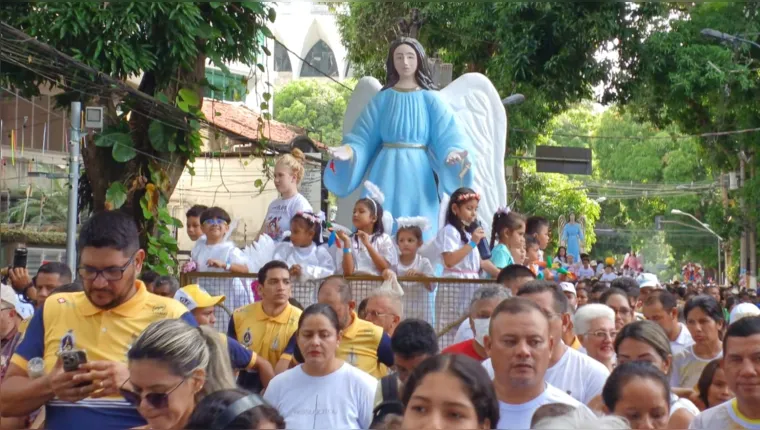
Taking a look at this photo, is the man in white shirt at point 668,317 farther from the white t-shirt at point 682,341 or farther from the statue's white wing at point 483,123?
the statue's white wing at point 483,123

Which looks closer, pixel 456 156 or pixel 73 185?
pixel 456 156

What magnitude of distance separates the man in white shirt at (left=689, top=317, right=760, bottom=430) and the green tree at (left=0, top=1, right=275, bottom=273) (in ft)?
25.8

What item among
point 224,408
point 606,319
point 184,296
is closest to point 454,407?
Answer: point 224,408

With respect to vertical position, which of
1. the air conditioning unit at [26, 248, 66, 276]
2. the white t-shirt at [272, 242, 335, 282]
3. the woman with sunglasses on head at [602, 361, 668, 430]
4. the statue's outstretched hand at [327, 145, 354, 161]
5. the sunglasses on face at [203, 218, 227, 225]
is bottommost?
the woman with sunglasses on head at [602, 361, 668, 430]

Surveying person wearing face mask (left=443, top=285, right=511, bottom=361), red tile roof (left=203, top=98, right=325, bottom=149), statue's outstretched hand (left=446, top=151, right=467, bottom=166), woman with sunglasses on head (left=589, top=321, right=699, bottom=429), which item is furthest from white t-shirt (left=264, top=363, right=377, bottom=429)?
red tile roof (left=203, top=98, right=325, bottom=149)

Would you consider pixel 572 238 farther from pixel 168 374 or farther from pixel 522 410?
pixel 168 374

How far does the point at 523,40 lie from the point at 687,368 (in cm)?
1083

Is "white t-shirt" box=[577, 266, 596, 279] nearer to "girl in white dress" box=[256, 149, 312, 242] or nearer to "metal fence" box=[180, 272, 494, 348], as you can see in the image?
"girl in white dress" box=[256, 149, 312, 242]

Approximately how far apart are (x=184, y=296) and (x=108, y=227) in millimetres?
2455

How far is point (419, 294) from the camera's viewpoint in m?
8.95

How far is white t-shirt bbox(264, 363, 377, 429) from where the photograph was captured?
5.43 meters

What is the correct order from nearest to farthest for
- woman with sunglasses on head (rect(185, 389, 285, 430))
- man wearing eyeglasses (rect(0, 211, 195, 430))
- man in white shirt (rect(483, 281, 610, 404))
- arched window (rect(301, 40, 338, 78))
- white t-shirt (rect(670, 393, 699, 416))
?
woman with sunglasses on head (rect(185, 389, 285, 430)) → man wearing eyeglasses (rect(0, 211, 195, 430)) → white t-shirt (rect(670, 393, 699, 416)) → man in white shirt (rect(483, 281, 610, 404)) → arched window (rect(301, 40, 338, 78))

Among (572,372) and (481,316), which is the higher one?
(481,316)

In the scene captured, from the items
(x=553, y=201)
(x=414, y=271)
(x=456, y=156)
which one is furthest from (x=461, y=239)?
(x=553, y=201)
